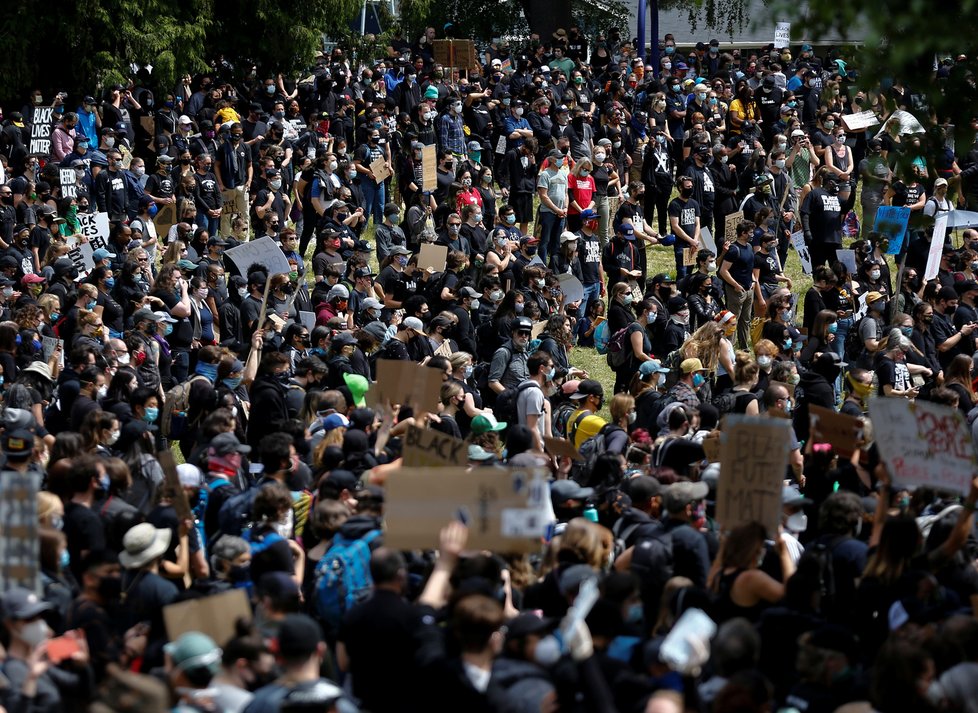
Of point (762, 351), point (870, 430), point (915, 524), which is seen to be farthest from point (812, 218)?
point (915, 524)

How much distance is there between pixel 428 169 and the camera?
21188 mm

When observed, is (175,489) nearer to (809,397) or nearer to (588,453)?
(588,453)

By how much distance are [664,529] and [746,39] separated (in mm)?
40605

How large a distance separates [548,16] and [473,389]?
80.6 feet

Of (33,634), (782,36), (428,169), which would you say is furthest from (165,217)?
(782,36)

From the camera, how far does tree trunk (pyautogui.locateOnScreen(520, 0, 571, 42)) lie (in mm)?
36406

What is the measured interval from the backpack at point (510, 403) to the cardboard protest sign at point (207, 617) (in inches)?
238

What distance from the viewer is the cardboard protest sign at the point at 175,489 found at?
26.5 feet

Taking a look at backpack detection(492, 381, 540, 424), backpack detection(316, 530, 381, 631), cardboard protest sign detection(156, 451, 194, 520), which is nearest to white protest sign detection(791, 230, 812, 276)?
backpack detection(492, 381, 540, 424)

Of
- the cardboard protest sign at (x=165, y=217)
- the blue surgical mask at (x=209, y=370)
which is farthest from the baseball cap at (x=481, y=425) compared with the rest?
the cardboard protest sign at (x=165, y=217)

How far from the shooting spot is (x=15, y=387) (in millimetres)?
11555

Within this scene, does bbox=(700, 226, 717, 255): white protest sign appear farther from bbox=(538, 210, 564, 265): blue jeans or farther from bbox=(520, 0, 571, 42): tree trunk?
bbox=(520, 0, 571, 42): tree trunk

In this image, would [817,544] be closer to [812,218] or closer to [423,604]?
[423,604]

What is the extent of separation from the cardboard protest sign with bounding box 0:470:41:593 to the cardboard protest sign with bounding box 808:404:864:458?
503 cm
